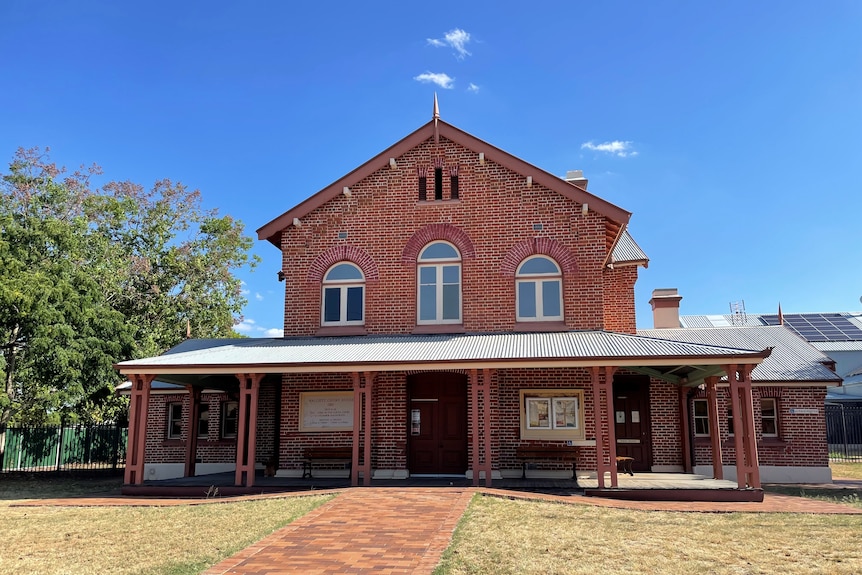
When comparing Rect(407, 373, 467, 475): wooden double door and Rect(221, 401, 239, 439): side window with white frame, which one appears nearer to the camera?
Rect(407, 373, 467, 475): wooden double door

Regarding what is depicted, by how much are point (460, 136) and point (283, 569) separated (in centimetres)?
1193

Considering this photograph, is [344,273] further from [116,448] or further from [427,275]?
[116,448]

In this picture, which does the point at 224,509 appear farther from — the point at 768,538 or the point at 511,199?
the point at 511,199

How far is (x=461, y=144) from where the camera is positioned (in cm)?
1725

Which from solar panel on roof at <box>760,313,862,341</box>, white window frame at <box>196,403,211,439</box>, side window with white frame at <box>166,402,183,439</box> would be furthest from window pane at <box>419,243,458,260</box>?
solar panel on roof at <box>760,313,862,341</box>

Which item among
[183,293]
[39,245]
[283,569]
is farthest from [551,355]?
[183,293]

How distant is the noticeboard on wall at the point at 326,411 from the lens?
16.2m

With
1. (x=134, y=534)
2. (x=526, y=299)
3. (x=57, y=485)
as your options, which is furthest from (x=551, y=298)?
(x=57, y=485)

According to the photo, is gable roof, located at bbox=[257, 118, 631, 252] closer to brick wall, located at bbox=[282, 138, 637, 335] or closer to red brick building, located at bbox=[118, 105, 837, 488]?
red brick building, located at bbox=[118, 105, 837, 488]

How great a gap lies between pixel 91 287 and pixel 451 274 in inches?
459

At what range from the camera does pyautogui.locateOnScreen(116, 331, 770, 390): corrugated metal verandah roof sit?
1331 centimetres

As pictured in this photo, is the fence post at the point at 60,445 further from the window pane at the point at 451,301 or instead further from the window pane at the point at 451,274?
the window pane at the point at 451,274

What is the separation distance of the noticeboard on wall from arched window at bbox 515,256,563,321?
454 centimetres

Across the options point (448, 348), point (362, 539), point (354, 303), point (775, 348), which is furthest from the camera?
point (775, 348)
